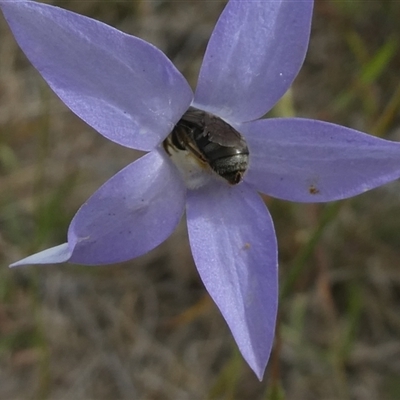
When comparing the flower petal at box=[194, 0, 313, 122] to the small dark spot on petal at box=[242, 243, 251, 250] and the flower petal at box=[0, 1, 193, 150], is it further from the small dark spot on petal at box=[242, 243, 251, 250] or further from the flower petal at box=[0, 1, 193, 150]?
the small dark spot on petal at box=[242, 243, 251, 250]

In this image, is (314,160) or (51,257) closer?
(51,257)

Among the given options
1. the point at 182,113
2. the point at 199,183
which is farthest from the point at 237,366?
the point at 182,113

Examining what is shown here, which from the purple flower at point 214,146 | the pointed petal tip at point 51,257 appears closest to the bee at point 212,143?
the purple flower at point 214,146

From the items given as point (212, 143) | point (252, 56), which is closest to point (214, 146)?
point (212, 143)

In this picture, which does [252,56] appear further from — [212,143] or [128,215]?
[128,215]

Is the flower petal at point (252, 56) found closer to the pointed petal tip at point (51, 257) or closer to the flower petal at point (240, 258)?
the flower petal at point (240, 258)

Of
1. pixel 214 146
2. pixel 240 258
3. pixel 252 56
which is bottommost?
pixel 240 258

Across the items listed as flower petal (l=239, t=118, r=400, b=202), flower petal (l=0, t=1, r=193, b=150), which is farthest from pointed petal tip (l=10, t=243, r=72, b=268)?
flower petal (l=239, t=118, r=400, b=202)
